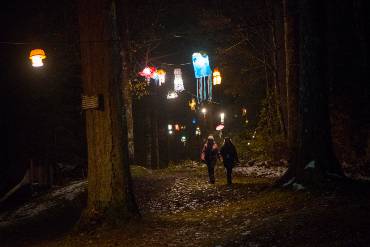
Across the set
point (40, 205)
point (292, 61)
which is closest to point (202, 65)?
point (40, 205)

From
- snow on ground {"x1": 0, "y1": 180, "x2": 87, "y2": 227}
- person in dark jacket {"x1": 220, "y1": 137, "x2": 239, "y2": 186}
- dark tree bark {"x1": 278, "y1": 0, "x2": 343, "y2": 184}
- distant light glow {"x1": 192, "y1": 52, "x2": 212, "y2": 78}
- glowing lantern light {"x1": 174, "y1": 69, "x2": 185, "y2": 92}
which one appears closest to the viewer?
dark tree bark {"x1": 278, "y1": 0, "x2": 343, "y2": 184}

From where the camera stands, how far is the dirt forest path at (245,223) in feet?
23.4

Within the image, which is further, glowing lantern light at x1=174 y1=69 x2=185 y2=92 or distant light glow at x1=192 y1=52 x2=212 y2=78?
glowing lantern light at x1=174 y1=69 x2=185 y2=92

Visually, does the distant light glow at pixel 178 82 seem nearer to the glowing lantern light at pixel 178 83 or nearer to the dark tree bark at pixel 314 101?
the glowing lantern light at pixel 178 83

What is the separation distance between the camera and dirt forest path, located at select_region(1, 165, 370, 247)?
23.4 feet

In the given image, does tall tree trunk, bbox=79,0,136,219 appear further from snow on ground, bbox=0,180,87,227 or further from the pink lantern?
the pink lantern

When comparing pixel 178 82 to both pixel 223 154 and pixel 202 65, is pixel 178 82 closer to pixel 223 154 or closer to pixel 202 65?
pixel 202 65

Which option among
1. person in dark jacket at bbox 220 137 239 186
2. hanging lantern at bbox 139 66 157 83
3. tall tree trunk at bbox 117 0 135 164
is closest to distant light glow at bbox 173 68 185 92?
hanging lantern at bbox 139 66 157 83

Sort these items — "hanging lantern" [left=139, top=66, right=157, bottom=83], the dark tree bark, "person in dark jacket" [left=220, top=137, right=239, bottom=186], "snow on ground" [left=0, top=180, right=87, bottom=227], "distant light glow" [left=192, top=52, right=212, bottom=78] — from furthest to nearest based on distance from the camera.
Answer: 1. "hanging lantern" [left=139, top=66, right=157, bottom=83]
2. "distant light glow" [left=192, top=52, right=212, bottom=78]
3. "person in dark jacket" [left=220, top=137, right=239, bottom=186]
4. "snow on ground" [left=0, top=180, right=87, bottom=227]
5. the dark tree bark

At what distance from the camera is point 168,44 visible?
3328 cm

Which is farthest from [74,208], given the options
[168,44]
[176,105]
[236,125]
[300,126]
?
[176,105]

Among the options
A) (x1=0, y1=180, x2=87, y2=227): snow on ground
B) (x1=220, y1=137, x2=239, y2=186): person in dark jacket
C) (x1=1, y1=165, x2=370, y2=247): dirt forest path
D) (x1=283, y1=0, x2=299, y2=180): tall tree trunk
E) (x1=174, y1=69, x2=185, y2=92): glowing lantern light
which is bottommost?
(x1=0, y1=180, x2=87, y2=227): snow on ground

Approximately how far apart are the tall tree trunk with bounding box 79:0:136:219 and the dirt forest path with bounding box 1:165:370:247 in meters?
0.61

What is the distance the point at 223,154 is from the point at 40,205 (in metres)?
7.63
